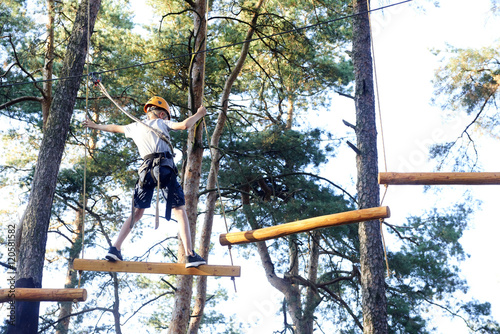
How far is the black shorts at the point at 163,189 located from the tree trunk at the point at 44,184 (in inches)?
89.8

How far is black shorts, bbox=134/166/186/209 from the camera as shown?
4383 millimetres

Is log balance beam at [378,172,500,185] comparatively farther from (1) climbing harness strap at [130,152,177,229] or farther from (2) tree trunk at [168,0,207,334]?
(2) tree trunk at [168,0,207,334]

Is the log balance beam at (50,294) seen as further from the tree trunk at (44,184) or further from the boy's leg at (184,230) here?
the tree trunk at (44,184)

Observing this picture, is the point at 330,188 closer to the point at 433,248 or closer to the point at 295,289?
the point at 433,248

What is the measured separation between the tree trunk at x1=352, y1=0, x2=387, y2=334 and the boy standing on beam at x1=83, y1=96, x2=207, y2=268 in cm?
326

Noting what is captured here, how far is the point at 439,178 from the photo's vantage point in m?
→ 4.00

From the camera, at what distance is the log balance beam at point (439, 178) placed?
3.91 meters

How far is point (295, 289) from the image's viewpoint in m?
12.1

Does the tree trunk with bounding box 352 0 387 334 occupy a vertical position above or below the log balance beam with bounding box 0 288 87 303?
above

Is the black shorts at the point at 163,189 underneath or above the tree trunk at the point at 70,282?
underneath

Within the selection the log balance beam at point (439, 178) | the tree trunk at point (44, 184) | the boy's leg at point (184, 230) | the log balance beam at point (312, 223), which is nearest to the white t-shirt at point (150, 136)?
the boy's leg at point (184, 230)

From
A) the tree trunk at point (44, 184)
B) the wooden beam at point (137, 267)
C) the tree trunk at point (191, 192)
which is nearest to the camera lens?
the wooden beam at point (137, 267)

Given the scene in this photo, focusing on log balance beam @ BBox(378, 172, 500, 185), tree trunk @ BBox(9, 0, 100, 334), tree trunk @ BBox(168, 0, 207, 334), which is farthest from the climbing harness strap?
tree trunk @ BBox(168, 0, 207, 334)

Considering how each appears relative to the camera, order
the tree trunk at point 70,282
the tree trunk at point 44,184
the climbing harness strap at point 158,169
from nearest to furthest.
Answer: the climbing harness strap at point 158,169, the tree trunk at point 44,184, the tree trunk at point 70,282
